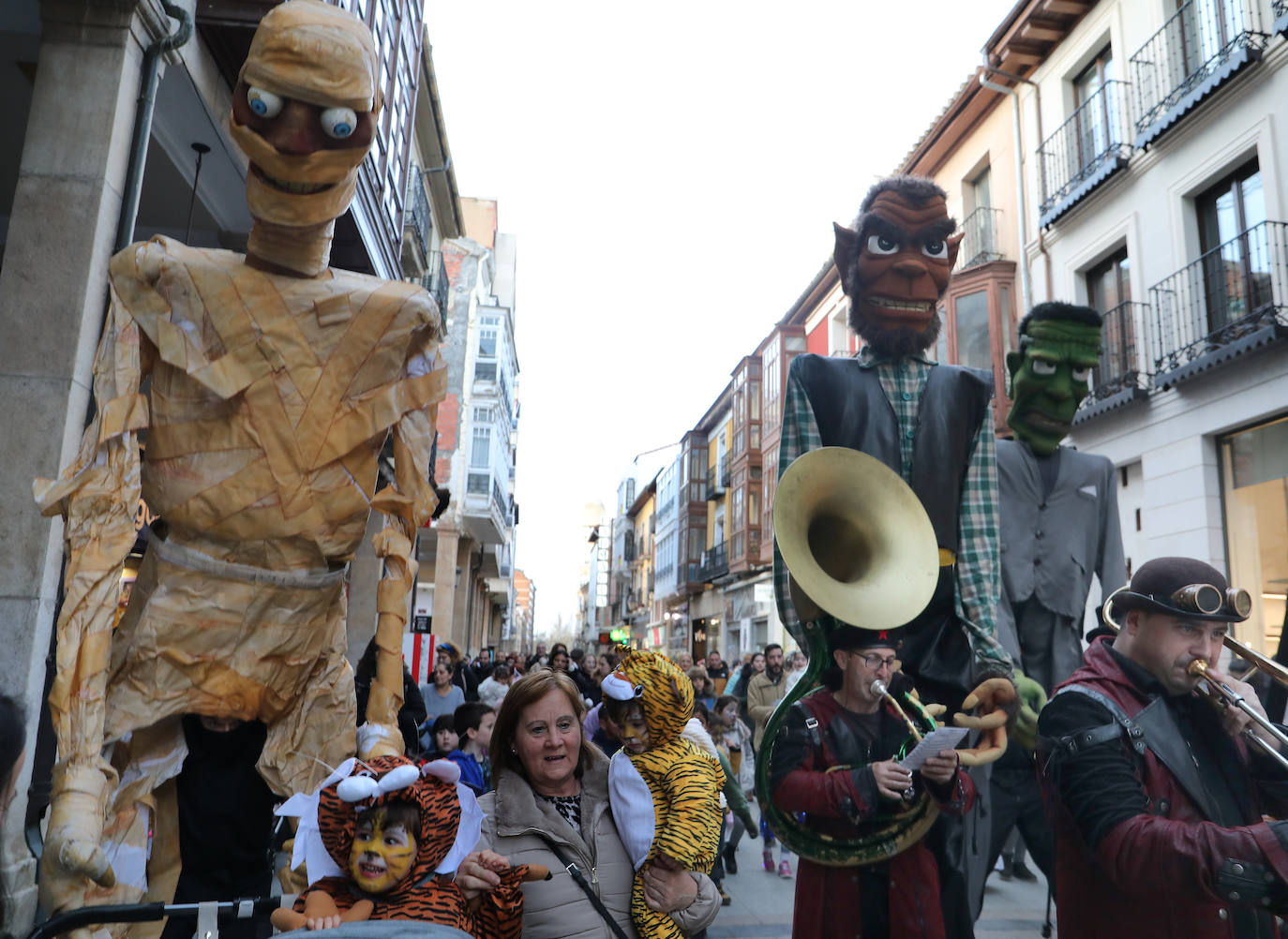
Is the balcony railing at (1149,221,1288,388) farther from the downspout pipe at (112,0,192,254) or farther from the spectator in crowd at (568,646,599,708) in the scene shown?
the downspout pipe at (112,0,192,254)

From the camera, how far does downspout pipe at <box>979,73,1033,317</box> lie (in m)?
13.5

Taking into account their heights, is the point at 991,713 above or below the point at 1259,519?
below

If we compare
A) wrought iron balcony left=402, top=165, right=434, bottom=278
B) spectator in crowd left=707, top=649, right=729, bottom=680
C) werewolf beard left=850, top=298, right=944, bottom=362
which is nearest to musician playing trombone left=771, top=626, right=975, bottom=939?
werewolf beard left=850, top=298, right=944, bottom=362

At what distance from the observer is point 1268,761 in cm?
226

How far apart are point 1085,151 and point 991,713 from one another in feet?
39.5

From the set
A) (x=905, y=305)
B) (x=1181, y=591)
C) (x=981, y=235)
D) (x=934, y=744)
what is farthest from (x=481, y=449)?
(x=1181, y=591)

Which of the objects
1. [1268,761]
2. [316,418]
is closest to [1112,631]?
[1268,761]

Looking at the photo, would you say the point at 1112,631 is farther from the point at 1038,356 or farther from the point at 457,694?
the point at 457,694

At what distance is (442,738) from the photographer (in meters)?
5.56

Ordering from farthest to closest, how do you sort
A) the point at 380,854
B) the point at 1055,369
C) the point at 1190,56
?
the point at 1190,56
the point at 1055,369
the point at 380,854

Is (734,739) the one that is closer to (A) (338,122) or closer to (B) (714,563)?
(A) (338,122)

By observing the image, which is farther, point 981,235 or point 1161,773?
point 981,235

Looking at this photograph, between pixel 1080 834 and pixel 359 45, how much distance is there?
2.75m

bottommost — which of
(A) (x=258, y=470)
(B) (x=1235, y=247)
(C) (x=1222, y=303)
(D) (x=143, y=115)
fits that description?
(A) (x=258, y=470)
